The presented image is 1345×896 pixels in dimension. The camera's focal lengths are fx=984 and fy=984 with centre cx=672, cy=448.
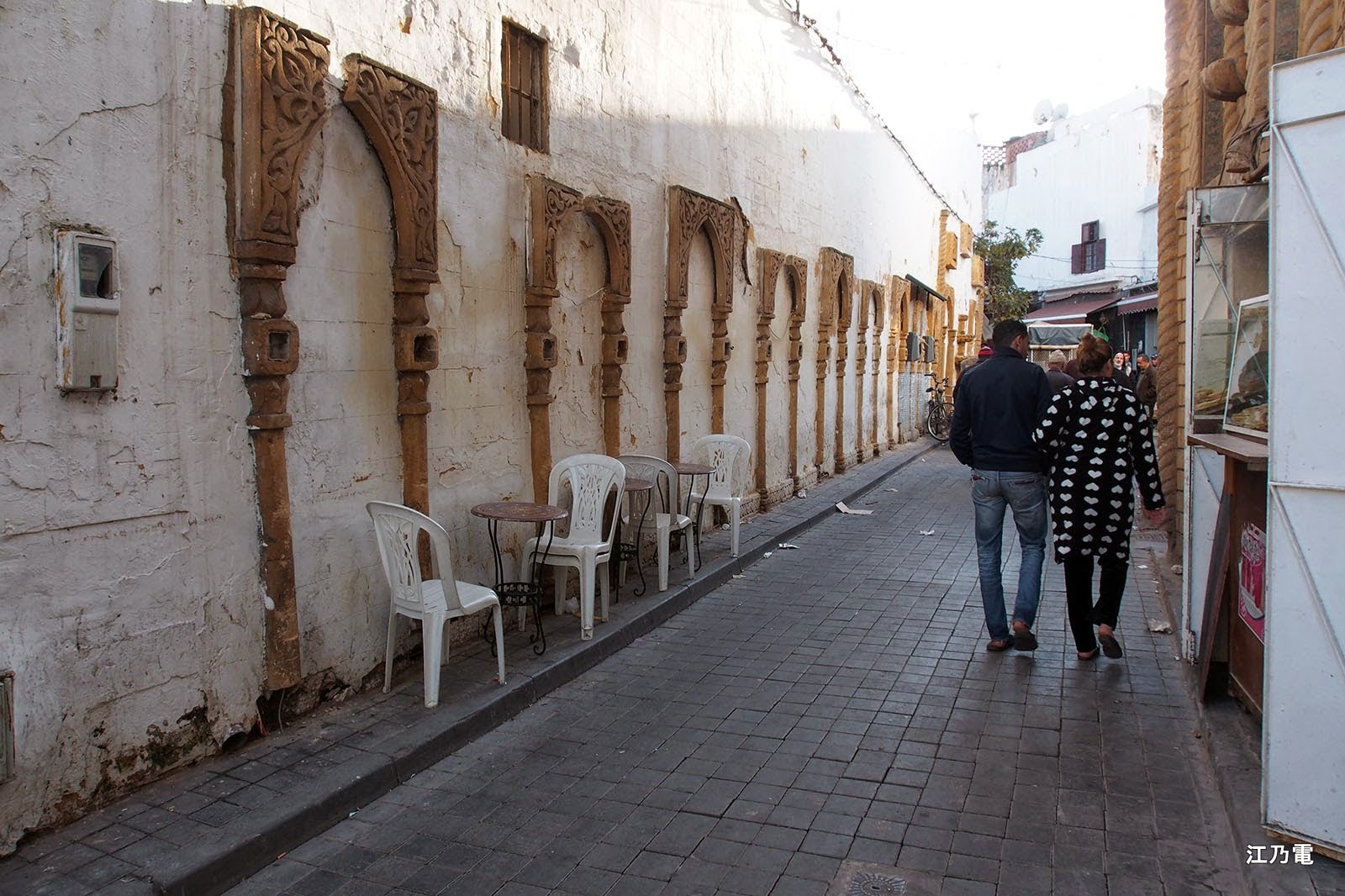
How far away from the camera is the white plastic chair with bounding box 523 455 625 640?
19.9ft

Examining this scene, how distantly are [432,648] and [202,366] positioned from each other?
167 cm

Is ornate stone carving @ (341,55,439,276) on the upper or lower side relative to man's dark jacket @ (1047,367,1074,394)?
upper

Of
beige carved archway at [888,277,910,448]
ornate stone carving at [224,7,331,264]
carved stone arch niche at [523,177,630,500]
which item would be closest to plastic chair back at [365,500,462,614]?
ornate stone carving at [224,7,331,264]

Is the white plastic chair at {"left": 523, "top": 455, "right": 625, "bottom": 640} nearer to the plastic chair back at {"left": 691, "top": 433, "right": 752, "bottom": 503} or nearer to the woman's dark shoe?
the plastic chair back at {"left": 691, "top": 433, "right": 752, "bottom": 503}

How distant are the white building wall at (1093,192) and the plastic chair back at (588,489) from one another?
29272mm

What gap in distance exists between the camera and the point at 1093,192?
1388 inches

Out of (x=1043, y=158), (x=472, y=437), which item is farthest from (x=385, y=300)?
(x=1043, y=158)

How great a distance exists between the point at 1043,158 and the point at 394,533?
38.7 m

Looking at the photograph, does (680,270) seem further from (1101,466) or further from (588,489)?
(1101,466)

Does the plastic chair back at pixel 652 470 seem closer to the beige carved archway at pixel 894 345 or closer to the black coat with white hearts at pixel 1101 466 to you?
the black coat with white hearts at pixel 1101 466

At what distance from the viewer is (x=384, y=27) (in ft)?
16.8

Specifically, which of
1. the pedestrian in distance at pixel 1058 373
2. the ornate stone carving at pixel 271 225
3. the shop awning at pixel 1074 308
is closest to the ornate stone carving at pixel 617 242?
the ornate stone carving at pixel 271 225

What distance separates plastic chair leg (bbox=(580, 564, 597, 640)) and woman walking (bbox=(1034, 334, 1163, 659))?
2.73m

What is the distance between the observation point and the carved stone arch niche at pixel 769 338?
1146 centimetres
